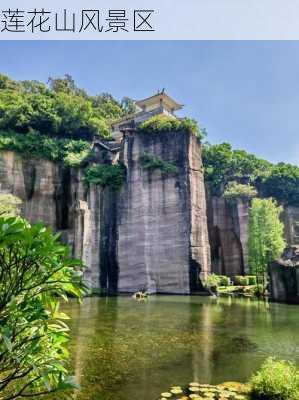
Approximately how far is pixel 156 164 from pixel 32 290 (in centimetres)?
3133

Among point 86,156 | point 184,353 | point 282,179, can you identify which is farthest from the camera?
point 282,179

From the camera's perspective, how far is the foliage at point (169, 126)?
3525cm

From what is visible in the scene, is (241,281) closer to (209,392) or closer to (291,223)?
(291,223)

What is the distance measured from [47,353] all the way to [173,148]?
3258cm

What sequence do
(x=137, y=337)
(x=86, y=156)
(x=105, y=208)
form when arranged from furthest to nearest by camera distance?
(x=86, y=156) → (x=105, y=208) → (x=137, y=337)

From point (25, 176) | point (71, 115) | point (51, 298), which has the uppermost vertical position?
point (71, 115)

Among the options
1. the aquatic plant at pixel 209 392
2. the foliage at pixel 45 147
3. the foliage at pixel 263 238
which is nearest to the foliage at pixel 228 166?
the foliage at pixel 263 238

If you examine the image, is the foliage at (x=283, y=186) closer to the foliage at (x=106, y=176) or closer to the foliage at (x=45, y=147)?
the foliage at (x=106, y=176)

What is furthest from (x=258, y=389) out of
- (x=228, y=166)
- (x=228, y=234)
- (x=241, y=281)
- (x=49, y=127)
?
(x=228, y=166)

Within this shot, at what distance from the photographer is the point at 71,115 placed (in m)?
40.7

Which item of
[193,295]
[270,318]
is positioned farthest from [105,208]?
[270,318]

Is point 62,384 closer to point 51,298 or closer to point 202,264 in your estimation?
point 51,298

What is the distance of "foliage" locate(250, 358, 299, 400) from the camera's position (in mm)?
6129

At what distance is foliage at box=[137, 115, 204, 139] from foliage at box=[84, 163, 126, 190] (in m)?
4.61
